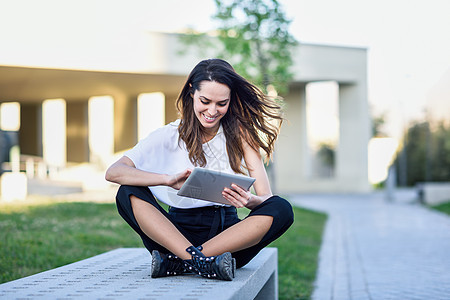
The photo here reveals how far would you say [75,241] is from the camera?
6750mm

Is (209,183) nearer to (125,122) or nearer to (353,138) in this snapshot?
(125,122)

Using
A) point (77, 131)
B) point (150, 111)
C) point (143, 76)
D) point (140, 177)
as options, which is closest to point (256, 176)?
point (140, 177)

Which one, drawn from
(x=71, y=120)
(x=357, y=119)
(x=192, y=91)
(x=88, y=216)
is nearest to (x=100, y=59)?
(x=71, y=120)

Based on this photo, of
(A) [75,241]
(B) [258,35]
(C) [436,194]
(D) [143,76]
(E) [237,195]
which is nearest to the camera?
(E) [237,195]

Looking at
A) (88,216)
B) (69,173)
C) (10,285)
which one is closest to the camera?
(10,285)

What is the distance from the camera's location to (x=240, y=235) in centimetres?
303

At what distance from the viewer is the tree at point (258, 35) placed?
52.3 ft

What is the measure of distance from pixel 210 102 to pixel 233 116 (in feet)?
0.96

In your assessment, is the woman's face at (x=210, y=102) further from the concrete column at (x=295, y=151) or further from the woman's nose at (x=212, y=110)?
the concrete column at (x=295, y=151)

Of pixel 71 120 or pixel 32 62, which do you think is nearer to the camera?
pixel 32 62

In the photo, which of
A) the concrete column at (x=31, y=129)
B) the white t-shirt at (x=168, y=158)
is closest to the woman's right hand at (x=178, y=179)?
the white t-shirt at (x=168, y=158)

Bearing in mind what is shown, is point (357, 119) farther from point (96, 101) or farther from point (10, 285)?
point (10, 285)

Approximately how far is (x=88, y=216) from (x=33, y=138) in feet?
66.0

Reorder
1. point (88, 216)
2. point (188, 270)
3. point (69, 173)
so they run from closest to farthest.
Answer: point (188, 270) → point (88, 216) → point (69, 173)
